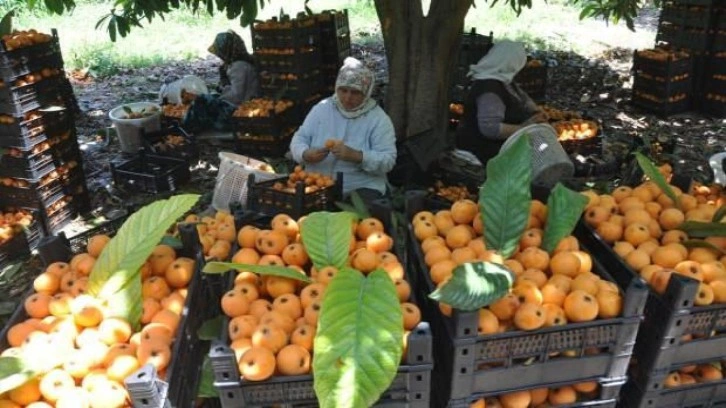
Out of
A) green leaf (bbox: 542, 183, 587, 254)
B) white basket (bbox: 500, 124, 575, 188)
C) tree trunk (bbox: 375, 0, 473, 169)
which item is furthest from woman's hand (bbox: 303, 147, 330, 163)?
green leaf (bbox: 542, 183, 587, 254)

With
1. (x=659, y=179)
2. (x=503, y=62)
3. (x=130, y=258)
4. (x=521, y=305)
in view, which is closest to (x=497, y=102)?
(x=503, y=62)

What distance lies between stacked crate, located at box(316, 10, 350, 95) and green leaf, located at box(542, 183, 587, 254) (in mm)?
4452

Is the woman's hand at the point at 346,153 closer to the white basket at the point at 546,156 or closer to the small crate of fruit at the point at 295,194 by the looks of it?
the small crate of fruit at the point at 295,194

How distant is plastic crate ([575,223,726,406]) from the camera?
140 centimetres

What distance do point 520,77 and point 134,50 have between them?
7.90m

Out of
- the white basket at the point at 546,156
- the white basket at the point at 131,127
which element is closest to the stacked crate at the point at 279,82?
the white basket at the point at 131,127

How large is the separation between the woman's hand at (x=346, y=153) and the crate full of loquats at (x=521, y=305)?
1.56m

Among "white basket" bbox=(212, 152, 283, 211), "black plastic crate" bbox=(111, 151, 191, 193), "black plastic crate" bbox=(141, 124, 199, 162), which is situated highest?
"white basket" bbox=(212, 152, 283, 211)

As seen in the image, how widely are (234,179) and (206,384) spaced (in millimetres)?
2155

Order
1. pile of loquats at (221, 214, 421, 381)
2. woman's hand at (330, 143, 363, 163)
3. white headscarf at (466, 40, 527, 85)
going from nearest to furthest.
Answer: pile of loquats at (221, 214, 421, 381), woman's hand at (330, 143, 363, 163), white headscarf at (466, 40, 527, 85)

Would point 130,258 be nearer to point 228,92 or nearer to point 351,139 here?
point 351,139

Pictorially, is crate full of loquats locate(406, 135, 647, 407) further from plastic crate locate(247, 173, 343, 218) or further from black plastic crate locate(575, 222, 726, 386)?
plastic crate locate(247, 173, 343, 218)

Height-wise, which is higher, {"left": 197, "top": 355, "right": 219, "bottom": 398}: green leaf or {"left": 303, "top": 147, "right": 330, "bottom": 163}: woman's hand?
{"left": 303, "top": 147, "right": 330, "bottom": 163}: woman's hand

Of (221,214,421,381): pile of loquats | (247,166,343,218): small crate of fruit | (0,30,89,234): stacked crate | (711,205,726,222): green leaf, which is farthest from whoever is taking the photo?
(0,30,89,234): stacked crate
